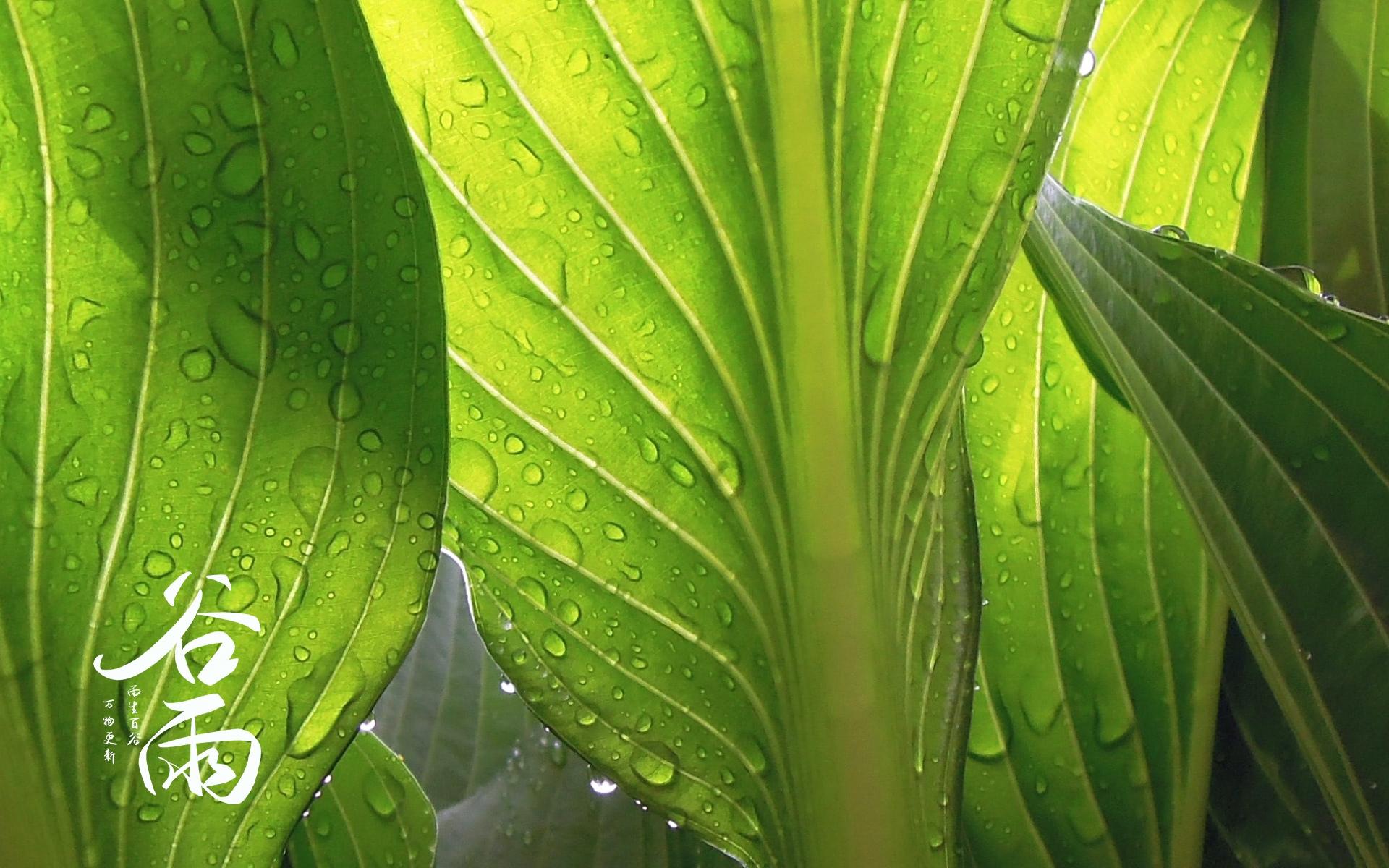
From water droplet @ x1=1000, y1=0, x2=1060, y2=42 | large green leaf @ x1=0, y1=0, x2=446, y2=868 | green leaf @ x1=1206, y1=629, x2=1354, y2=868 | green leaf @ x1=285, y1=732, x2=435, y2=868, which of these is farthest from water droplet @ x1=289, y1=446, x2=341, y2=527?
green leaf @ x1=1206, y1=629, x2=1354, y2=868

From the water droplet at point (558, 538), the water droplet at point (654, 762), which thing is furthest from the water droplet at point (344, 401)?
the water droplet at point (654, 762)

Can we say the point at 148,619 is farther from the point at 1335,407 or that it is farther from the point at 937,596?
the point at 1335,407

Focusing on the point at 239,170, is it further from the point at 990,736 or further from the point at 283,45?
the point at 990,736

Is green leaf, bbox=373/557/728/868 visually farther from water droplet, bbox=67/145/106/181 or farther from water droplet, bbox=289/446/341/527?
water droplet, bbox=67/145/106/181

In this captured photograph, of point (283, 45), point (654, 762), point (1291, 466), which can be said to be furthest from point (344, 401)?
point (1291, 466)

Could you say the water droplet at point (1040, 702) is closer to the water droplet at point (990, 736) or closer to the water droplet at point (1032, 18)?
the water droplet at point (990, 736)
